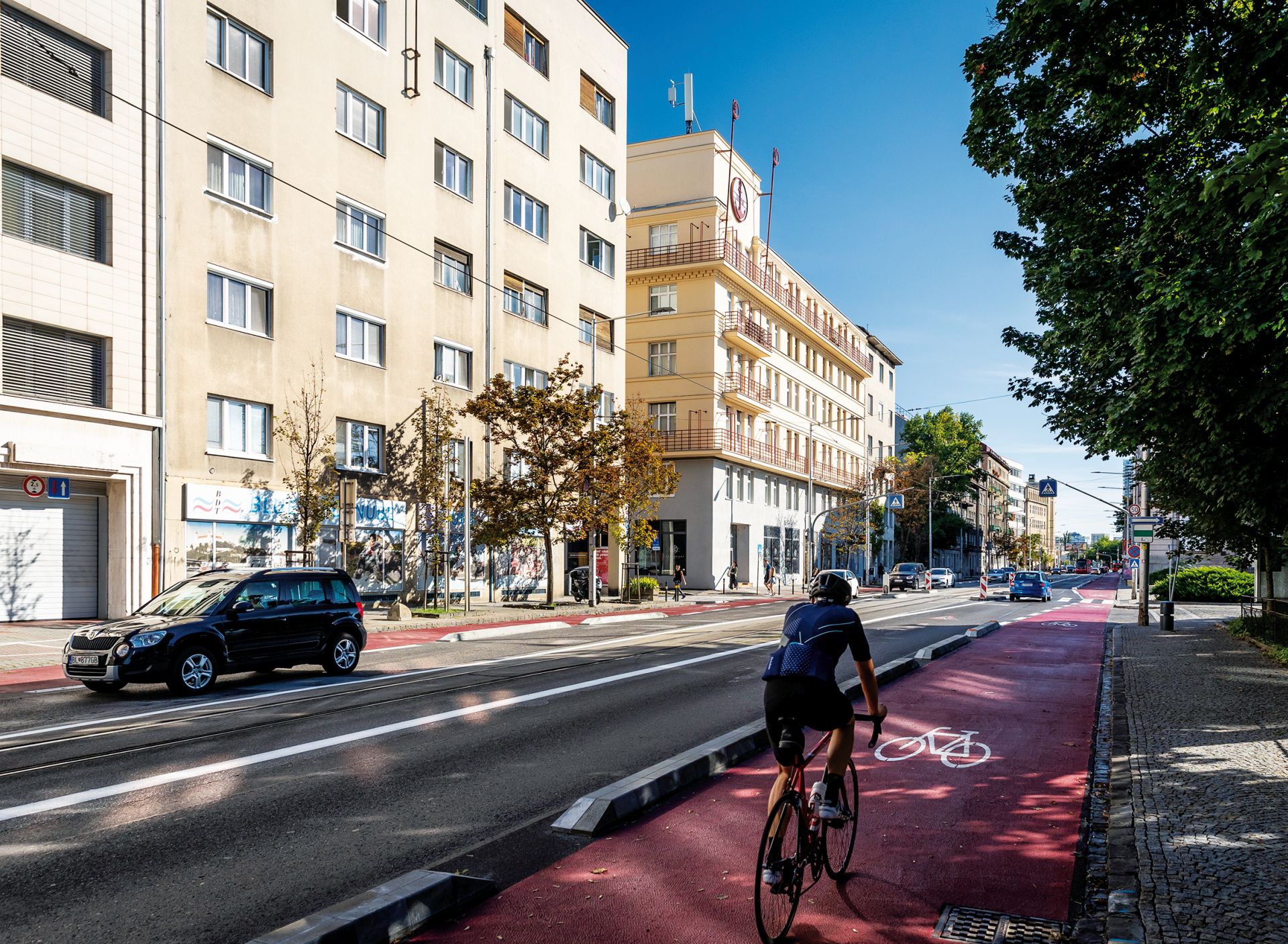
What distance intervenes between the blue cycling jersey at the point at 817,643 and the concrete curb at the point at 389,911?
188 centimetres

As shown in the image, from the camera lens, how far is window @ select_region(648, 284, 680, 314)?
50969mm

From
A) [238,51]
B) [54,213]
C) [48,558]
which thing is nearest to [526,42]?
[238,51]

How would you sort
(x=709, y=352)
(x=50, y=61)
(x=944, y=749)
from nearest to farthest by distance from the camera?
1. (x=944, y=749)
2. (x=50, y=61)
3. (x=709, y=352)

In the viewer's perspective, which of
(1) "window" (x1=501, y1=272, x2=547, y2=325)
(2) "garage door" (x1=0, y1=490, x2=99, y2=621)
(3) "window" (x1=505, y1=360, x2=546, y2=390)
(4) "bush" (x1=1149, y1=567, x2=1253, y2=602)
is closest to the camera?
(2) "garage door" (x1=0, y1=490, x2=99, y2=621)

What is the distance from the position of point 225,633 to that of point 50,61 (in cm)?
1503

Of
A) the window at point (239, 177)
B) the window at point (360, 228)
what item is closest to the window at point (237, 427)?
the window at point (239, 177)

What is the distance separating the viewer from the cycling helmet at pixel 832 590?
197 inches

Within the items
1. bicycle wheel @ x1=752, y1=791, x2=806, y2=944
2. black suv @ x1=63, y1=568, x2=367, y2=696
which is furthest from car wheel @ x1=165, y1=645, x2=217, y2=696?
bicycle wheel @ x1=752, y1=791, x2=806, y2=944

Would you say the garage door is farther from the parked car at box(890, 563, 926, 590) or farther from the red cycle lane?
the parked car at box(890, 563, 926, 590)

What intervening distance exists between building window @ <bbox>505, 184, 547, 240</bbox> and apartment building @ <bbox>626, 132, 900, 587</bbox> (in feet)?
42.3

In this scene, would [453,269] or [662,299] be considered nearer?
[453,269]

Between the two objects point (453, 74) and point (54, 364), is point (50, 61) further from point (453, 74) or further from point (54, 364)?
point (453, 74)

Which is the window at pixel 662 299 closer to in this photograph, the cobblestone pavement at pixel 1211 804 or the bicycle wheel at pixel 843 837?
the cobblestone pavement at pixel 1211 804

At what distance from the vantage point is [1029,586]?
45.2m
